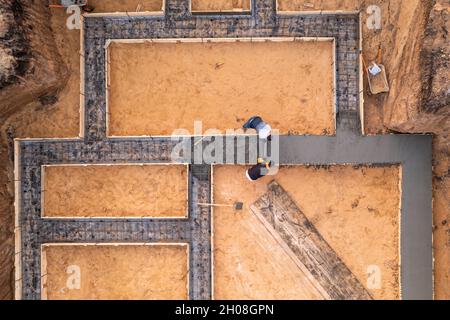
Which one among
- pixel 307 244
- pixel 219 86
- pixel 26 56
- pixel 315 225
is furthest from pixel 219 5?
pixel 307 244

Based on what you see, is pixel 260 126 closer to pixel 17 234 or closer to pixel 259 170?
pixel 259 170

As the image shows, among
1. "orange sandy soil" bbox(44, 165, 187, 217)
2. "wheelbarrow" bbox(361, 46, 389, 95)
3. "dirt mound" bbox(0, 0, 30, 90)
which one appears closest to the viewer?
"dirt mound" bbox(0, 0, 30, 90)

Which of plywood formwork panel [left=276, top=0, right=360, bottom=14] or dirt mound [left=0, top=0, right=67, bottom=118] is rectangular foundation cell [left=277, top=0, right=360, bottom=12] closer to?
plywood formwork panel [left=276, top=0, right=360, bottom=14]

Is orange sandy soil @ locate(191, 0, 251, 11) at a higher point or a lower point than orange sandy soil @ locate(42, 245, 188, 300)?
higher

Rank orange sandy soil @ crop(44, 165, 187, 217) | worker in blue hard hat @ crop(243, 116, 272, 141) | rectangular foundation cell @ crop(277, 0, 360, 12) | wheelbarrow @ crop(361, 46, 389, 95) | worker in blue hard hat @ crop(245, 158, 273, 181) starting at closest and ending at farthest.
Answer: worker in blue hard hat @ crop(243, 116, 272, 141), worker in blue hard hat @ crop(245, 158, 273, 181), wheelbarrow @ crop(361, 46, 389, 95), rectangular foundation cell @ crop(277, 0, 360, 12), orange sandy soil @ crop(44, 165, 187, 217)

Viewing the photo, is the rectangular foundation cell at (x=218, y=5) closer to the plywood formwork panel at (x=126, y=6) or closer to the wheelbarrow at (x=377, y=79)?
the plywood formwork panel at (x=126, y=6)

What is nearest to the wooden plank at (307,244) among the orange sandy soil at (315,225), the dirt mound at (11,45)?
the orange sandy soil at (315,225)

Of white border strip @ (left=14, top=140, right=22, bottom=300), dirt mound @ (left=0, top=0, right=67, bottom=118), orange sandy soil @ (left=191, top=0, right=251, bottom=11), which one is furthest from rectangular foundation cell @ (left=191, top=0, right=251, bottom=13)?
white border strip @ (left=14, top=140, right=22, bottom=300)

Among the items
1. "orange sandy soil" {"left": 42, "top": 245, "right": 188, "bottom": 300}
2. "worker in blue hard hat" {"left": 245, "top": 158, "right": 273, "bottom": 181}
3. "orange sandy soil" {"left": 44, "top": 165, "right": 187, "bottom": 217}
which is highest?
"worker in blue hard hat" {"left": 245, "top": 158, "right": 273, "bottom": 181}
